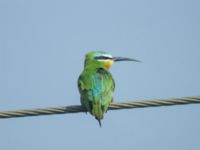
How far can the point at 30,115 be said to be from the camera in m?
5.48

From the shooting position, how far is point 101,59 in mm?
8297

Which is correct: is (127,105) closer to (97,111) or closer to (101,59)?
(97,111)

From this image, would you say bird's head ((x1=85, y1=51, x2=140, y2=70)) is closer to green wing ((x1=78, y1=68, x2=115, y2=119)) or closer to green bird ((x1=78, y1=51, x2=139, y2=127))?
green bird ((x1=78, y1=51, x2=139, y2=127))

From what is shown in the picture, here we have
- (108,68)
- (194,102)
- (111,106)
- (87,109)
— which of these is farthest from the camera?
(108,68)

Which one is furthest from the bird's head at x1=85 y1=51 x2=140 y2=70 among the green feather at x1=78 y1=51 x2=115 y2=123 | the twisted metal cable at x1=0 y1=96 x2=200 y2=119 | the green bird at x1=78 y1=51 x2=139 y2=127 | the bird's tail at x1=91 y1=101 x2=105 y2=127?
the twisted metal cable at x1=0 y1=96 x2=200 y2=119

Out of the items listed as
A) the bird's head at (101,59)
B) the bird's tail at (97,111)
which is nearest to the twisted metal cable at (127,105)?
the bird's tail at (97,111)

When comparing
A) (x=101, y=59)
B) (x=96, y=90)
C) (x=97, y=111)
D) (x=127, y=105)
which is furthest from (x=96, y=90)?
(x=101, y=59)

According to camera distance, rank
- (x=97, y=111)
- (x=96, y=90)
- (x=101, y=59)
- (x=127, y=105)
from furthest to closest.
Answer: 1. (x=101, y=59)
2. (x=96, y=90)
3. (x=97, y=111)
4. (x=127, y=105)

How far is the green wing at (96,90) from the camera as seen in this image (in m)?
6.46

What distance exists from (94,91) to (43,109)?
1286 mm

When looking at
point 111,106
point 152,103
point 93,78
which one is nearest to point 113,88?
point 93,78

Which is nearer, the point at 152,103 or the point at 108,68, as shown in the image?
the point at 152,103

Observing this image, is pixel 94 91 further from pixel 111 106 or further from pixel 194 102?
pixel 194 102

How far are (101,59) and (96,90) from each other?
1.64 m
